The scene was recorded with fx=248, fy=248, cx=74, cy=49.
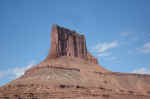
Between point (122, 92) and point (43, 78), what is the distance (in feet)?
80.0

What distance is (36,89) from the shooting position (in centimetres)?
5531

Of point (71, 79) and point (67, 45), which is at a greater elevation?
point (67, 45)

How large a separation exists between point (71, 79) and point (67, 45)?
2295cm

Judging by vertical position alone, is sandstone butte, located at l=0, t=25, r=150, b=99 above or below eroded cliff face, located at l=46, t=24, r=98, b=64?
below

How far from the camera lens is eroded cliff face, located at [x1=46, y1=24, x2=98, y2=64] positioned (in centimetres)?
8181

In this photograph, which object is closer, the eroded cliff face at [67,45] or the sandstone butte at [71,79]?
the sandstone butte at [71,79]

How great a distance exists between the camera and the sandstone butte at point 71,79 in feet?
185

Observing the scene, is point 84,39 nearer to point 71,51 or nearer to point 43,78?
point 71,51

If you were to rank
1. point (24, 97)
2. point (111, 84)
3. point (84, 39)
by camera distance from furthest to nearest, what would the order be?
1. point (84, 39)
2. point (111, 84)
3. point (24, 97)

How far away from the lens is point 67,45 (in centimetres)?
8669

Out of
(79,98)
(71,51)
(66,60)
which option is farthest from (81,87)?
(71,51)

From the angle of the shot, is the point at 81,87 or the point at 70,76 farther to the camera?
the point at 70,76

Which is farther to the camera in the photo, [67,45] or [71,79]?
[67,45]

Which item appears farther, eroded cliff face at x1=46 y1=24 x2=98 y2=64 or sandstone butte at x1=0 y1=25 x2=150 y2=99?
eroded cliff face at x1=46 y1=24 x2=98 y2=64
